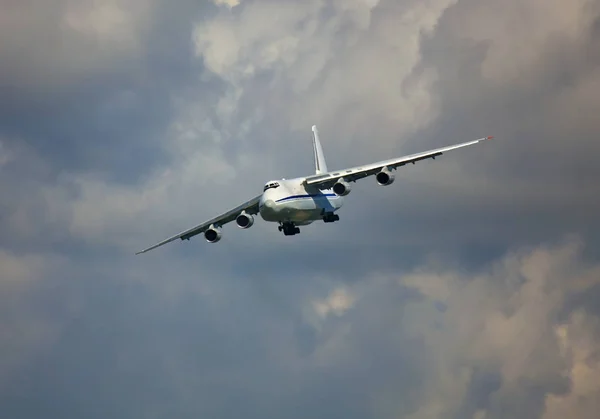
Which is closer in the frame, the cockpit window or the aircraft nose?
the aircraft nose

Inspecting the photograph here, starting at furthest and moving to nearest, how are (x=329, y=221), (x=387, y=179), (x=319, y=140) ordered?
(x=319, y=140), (x=329, y=221), (x=387, y=179)

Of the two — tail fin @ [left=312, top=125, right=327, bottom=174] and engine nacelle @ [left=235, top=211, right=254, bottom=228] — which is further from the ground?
tail fin @ [left=312, top=125, right=327, bottom=174]

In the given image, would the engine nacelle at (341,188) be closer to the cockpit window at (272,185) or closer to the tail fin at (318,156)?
the cockpit window at (272,185)

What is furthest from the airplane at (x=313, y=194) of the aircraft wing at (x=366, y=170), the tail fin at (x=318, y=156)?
the tail fin at (x=318, y=156)

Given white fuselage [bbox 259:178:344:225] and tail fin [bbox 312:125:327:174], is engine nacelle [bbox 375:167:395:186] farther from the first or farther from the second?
tail fin [bbox 312:125:327:174]

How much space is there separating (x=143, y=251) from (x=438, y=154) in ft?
84.8

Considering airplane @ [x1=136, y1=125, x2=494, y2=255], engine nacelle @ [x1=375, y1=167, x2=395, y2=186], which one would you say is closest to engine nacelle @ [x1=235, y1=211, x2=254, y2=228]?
airplane @ [x1=136, y1=125, x2=494, y2=255]

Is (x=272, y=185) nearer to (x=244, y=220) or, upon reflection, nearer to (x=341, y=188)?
(x=341, y=188)

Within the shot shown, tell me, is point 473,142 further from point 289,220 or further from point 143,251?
point 143,251

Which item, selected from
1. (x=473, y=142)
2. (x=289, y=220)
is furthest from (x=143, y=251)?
(x=473, y=142)

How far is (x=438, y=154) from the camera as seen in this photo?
83688 mm

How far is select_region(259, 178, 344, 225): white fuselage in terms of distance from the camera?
82625 mm

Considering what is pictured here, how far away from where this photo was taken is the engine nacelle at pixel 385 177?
83.1 m

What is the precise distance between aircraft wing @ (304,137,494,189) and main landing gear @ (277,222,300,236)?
16.0ft
